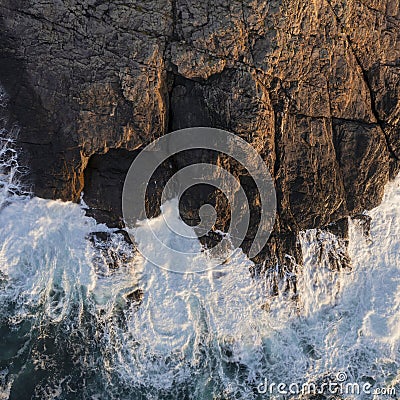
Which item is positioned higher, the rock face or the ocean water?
the rock face

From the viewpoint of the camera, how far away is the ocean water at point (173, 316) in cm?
898

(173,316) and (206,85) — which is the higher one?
(206,85)

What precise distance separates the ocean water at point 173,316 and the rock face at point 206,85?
2.63 ft

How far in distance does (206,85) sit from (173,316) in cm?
485

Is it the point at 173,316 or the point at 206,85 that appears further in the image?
the point at 173,316

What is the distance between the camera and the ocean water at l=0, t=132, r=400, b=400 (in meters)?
8.98

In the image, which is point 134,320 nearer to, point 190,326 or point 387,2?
point 190,326

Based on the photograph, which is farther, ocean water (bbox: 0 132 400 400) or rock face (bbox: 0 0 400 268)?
ocean water (bbox: 0 132 400 400)

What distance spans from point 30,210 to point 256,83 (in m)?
5.33

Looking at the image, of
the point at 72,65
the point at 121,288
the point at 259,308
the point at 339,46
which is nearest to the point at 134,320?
the point at 121,288

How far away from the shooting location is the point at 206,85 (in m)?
8.97

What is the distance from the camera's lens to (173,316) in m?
9.27

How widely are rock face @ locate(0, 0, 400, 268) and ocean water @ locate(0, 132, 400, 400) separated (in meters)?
0.80

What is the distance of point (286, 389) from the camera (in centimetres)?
942
